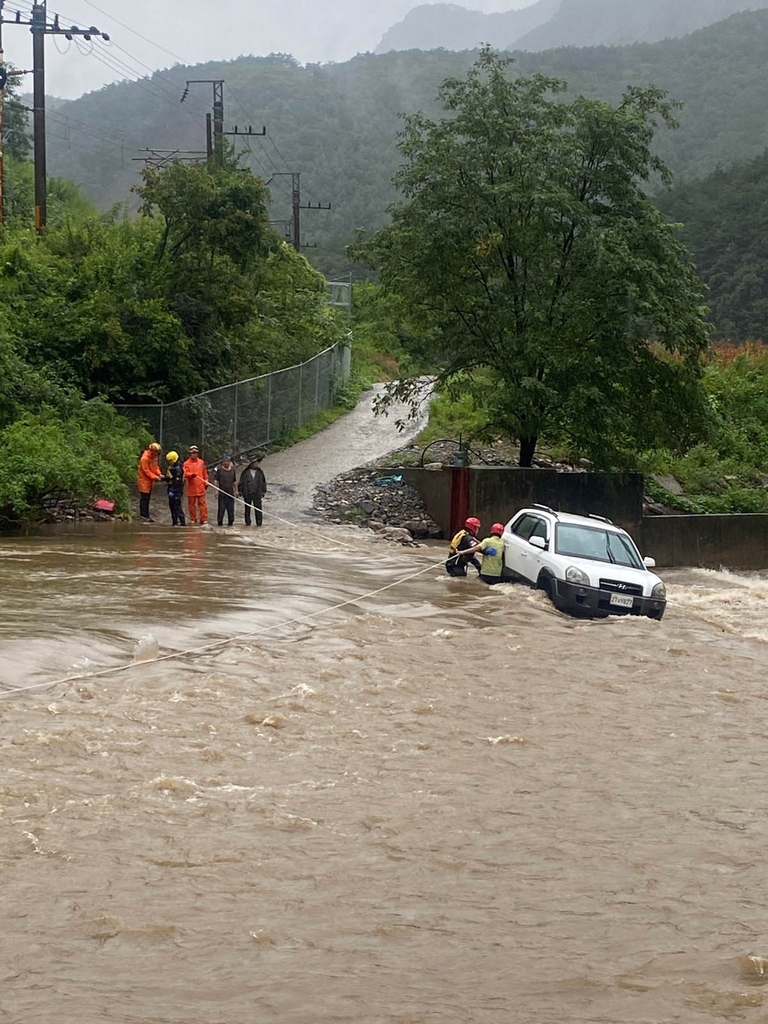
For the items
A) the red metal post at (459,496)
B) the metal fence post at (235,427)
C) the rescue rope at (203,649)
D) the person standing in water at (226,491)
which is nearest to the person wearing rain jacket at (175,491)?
the person standing in water at (226,491)

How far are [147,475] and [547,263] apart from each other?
32.9 ft

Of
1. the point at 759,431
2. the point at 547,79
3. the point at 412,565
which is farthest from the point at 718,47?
the point at 412,565

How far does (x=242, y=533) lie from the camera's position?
25.0 meters

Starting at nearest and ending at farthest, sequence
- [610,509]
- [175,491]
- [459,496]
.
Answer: [175,491], [459,496], [610,509]

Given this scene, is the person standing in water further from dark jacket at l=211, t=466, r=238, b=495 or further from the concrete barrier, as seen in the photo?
the concrete barrier

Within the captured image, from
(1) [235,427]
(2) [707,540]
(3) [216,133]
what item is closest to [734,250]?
(3) [216,133]

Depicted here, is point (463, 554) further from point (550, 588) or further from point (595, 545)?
point (550, 588)

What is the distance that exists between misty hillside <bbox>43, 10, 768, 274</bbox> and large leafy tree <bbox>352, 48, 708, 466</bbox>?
300 feet

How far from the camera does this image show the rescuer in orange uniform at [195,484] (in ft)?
84.1

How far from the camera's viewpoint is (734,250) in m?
69.7

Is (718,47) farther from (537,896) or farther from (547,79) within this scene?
(537,896)

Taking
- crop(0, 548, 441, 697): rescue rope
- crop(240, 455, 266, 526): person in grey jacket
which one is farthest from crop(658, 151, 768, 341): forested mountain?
crop(0, 548, 441, 697): rescue rope

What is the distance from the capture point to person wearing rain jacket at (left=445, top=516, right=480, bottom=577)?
764 inches

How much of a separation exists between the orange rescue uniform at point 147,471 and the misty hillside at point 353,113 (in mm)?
95264
